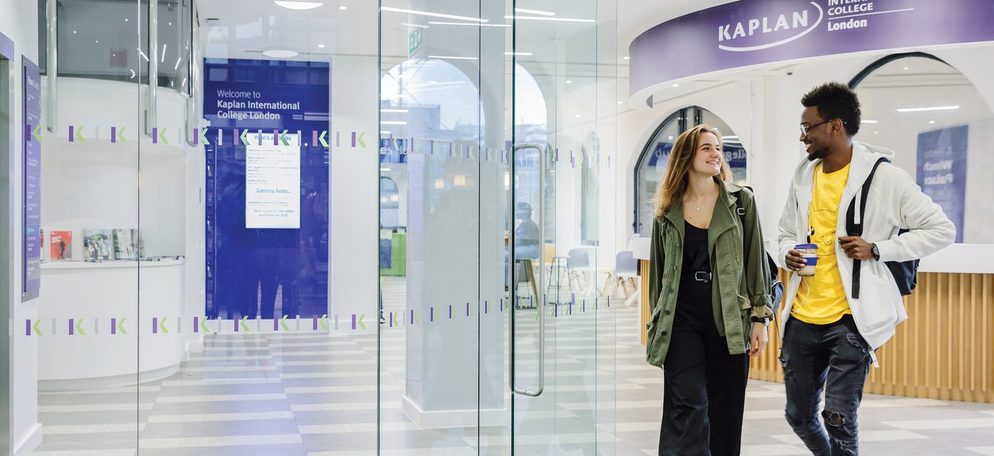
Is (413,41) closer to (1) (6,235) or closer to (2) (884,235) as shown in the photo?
(1) (6,235)

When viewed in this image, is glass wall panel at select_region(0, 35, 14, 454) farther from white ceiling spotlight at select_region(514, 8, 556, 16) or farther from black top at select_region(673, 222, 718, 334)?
black top at select_region(673, 222, 718, 334)

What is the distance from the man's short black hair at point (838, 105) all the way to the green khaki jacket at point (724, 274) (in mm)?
401

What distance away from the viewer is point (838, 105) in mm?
3609

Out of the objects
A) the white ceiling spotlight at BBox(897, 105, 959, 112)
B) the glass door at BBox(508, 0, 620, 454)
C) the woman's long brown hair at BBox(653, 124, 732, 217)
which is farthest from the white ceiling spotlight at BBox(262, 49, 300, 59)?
the white ceiling spotlight at BBox(897, 105, 959, 112)

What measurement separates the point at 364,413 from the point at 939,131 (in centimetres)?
477

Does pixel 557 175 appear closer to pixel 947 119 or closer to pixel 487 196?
pixel 487 196

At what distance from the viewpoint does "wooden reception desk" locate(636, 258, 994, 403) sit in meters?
6.98

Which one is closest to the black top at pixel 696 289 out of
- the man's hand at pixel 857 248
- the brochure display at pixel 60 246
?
the man's hand at pixel 857 248

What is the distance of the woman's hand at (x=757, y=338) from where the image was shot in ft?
11.8

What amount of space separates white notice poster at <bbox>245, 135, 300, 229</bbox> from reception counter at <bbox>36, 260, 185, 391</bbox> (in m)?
0.40

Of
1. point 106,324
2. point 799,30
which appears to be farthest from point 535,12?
point 799,30

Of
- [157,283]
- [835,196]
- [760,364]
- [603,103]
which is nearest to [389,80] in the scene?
[603,103]

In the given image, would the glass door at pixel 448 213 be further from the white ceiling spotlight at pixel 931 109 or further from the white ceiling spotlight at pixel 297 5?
the white ceiling spotlight at pixel 931 109

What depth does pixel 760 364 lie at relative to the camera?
320 inches
